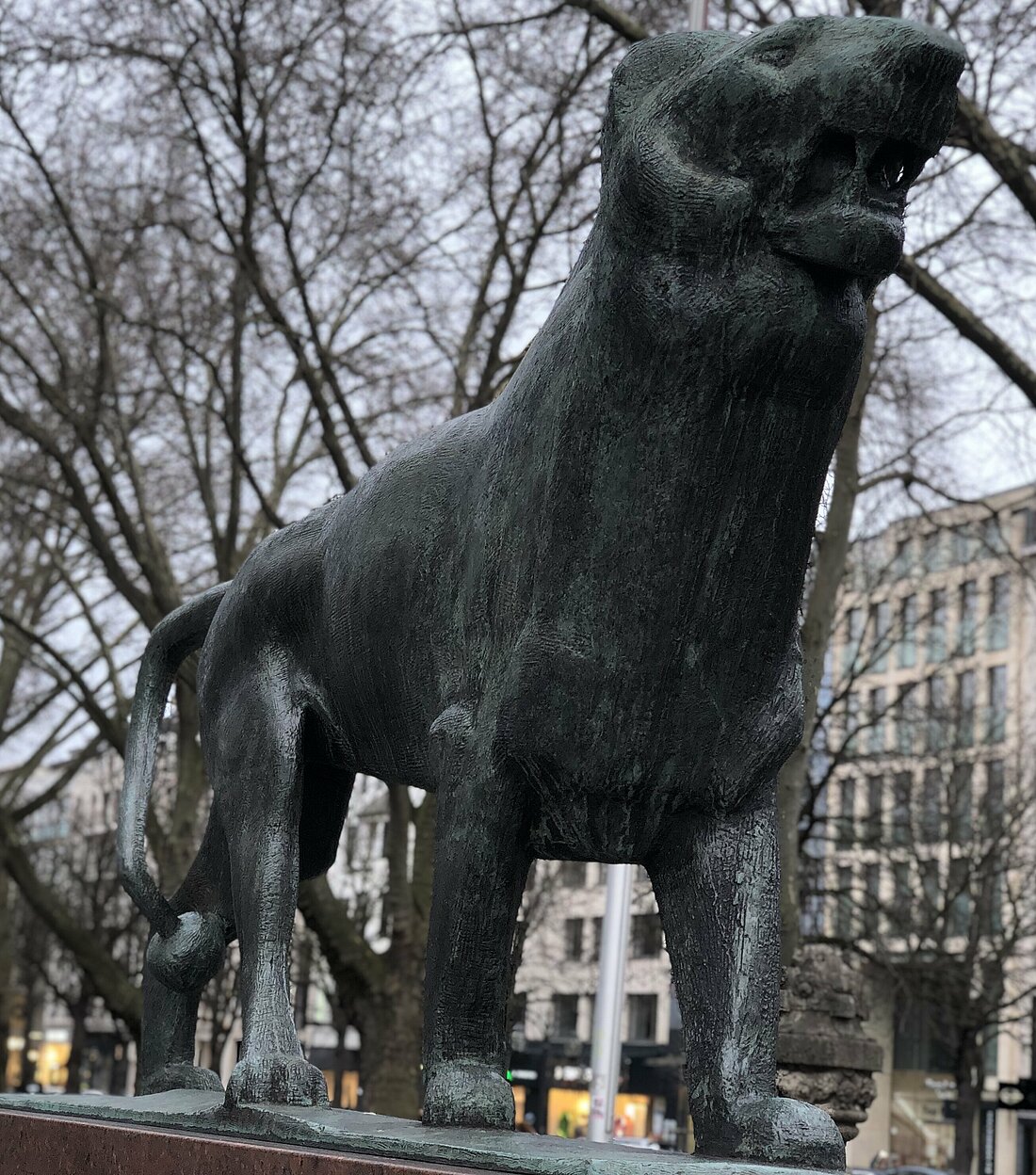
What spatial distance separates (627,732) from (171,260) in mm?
12866

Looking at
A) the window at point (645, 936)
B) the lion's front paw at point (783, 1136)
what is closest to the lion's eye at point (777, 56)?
the lion's front paw at point (783, 1136)

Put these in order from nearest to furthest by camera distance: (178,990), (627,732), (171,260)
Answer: (627,732)
(178,990)
(171,260)

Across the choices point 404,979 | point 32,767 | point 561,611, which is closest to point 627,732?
point 561,611

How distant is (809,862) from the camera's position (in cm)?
2103

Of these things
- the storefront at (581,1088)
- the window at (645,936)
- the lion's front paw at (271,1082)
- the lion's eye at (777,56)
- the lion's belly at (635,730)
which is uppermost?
the lion's eye at (777,56)

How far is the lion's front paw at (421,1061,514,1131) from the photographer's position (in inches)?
114

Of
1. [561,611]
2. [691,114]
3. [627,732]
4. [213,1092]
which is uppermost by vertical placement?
[691,114]

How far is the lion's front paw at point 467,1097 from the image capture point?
2896mm

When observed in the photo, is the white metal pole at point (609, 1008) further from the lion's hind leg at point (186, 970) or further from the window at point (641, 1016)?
the window at point (641, 1016)

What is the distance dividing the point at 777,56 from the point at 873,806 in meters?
29.5

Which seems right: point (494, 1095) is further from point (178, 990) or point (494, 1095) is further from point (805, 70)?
point (805, 70)

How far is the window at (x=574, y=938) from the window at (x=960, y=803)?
51.8 ft

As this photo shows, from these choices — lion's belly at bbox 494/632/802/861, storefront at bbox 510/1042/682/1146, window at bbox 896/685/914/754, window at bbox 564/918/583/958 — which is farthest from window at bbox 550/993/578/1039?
lion's belly at bbox 494/632/802/861

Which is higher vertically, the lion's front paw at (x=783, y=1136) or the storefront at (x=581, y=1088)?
the lion's front paw at (x=783, y=1136)
